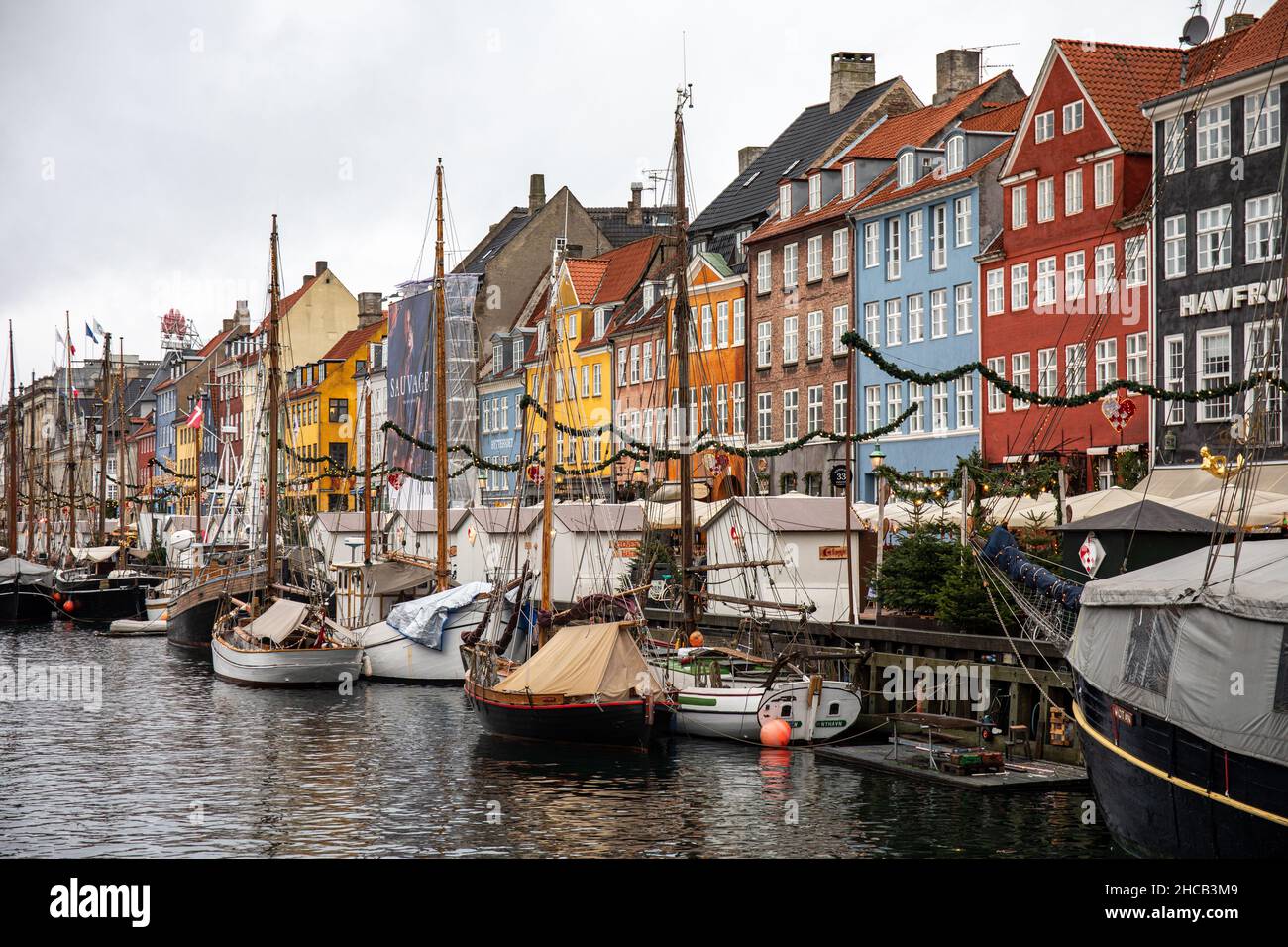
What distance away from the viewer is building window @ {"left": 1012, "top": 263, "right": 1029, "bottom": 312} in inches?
2084

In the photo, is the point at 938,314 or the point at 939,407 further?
the point at 938,314

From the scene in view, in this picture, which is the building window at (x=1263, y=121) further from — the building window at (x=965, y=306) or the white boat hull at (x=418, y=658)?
the white boat hull at (x=418, y=658)

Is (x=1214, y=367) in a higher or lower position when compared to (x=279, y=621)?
higher

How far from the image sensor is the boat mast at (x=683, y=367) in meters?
38.0

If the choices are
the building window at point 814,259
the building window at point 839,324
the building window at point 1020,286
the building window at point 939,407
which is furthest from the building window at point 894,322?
the building window at point 1020,286

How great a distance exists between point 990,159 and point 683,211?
20089mm

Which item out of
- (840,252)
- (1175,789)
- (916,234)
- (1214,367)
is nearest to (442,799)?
(1175,789)

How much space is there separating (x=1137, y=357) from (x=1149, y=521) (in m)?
16.5

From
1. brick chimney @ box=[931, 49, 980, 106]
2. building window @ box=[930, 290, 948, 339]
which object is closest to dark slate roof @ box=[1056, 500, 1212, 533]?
building window @ box=[930, 290, 948, 339]

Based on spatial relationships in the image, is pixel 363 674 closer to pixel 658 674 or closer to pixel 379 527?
pixel 658 674

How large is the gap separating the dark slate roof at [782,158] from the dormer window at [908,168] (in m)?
9.53

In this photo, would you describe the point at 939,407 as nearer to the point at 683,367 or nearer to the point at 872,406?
the point at 872,406

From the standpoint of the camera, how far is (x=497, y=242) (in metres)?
96.8

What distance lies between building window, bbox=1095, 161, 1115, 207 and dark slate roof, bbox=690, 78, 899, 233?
20.2 meters
